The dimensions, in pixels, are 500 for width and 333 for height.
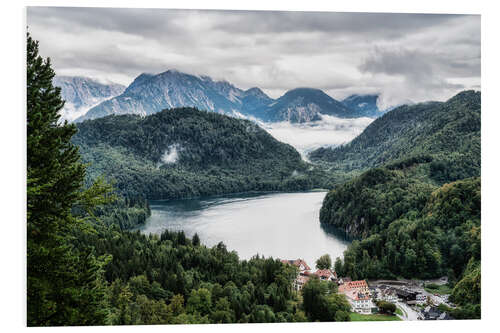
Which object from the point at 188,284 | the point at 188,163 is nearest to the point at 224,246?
the point at 188,284

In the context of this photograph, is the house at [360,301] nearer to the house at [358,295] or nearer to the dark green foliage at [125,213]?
the house at [358,295]

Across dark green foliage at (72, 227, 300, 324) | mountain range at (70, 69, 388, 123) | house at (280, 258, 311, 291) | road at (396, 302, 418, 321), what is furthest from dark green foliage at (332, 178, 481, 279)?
mountain range at (70, 69, 388, 123)

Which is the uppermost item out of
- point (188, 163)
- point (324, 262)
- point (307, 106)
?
point (307, 106)

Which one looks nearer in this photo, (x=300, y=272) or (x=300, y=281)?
(x=300, y=281)

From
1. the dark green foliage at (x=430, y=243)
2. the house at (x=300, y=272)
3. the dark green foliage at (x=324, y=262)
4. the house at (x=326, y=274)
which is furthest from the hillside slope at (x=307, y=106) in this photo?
the house at (x=326, y=274)

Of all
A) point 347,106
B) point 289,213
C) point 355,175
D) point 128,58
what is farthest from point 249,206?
point 128,58

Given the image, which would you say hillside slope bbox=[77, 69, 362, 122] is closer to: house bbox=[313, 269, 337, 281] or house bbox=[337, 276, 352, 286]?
house bbox=[313, 269, 337, 281]

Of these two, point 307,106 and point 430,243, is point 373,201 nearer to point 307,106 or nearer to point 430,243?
point 430,243
